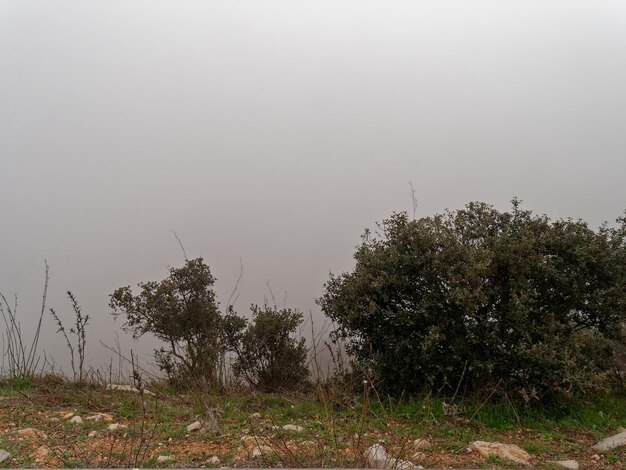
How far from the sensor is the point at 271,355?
7441mm

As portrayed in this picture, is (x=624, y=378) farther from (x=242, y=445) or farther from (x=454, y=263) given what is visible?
(x=242, y=445)

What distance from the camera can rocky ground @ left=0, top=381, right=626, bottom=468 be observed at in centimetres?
387

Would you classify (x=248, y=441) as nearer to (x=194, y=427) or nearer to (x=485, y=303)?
(x=194, y=427)

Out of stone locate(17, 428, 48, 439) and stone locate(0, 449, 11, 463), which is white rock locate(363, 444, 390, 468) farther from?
stone locate(17, 428, 48, 439)

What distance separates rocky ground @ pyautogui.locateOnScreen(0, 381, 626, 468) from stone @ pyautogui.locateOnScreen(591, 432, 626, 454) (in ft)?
0.05

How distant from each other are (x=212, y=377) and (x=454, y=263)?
348 centimetres

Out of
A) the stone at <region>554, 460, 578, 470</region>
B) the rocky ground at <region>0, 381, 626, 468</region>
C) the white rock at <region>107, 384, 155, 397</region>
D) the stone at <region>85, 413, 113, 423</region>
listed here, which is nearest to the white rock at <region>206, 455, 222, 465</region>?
the rocky ground at <region>0, 381, 626, 468</region>

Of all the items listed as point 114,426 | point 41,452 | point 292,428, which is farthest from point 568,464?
point 41,452

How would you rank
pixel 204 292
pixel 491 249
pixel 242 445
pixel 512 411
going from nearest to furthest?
pixel 242 445, pixel 512 411, pixel 491 249, pixel 204 292

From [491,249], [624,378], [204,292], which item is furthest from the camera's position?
[204,292]

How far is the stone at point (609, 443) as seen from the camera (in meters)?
4.63

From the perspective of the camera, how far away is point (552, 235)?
6.25 meters

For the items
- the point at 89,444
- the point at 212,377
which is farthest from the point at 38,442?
the point at 212,377

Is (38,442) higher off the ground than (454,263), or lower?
lower
